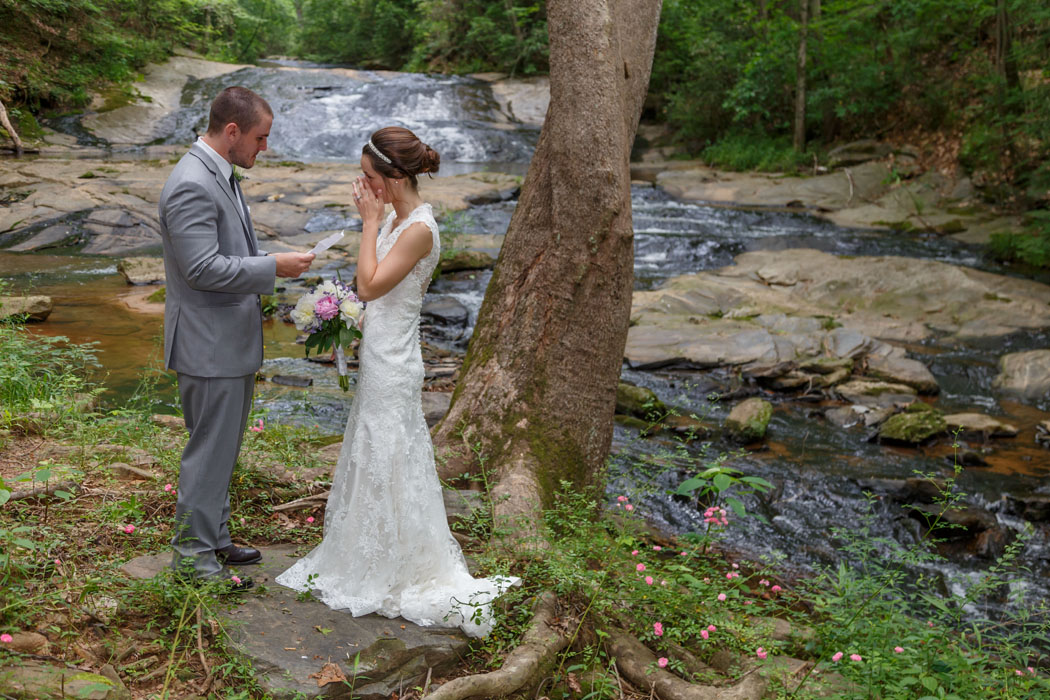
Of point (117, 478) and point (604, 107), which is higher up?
point (604, 107)

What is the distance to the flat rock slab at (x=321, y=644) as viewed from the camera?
9.75 ft

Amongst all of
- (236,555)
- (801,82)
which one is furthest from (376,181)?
(801,82)

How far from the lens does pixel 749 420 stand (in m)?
7.94

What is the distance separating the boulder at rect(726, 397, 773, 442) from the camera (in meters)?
7.88

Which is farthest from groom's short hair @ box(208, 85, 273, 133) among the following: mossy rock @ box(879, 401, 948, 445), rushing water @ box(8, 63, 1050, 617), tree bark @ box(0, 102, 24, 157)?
tree bark @ box(0, 102, 24, 157)

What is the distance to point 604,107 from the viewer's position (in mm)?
4762

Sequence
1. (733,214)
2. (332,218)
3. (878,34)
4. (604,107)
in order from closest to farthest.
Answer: (604,107) < (332,218) < (733,214) < (878,34)

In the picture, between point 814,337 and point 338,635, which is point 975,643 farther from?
point 814,337

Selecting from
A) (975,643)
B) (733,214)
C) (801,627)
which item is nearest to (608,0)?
(801,627)

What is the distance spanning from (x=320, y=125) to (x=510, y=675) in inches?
851

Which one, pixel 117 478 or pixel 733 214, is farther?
pixel 733 214

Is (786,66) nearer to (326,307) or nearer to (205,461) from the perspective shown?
(326,307)

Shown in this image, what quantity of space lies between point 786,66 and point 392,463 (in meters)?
22.0

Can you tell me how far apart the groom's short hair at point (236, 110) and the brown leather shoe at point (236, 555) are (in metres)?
1.79
